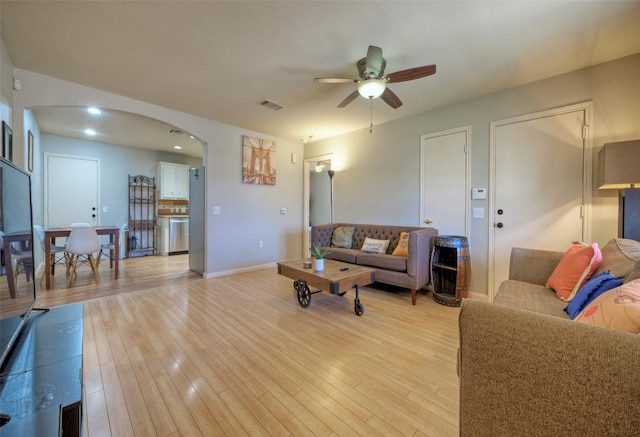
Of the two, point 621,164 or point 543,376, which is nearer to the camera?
point 543,376

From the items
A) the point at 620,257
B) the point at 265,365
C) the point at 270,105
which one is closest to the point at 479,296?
the point at 620,257

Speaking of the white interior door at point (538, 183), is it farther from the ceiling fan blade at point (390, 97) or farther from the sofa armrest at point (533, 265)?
the ceiling fan blade at point (390, 97)

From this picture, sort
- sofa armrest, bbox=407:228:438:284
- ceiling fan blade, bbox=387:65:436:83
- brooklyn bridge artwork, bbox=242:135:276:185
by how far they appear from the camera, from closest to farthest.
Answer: ceiling fan blade, bbox=387:65:436:83, sofa armrest, bbox=407:228:438:284, brooklyn bridge artwork, bbox=242:135:276:185

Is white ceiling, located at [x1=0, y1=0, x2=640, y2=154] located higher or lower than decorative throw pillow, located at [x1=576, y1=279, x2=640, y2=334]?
higher

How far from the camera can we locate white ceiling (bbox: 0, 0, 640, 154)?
1.89m

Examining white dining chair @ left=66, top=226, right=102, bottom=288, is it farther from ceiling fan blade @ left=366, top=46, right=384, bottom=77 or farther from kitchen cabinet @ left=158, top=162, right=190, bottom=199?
ceiling fan blade @ left=366, top=46, right=384, bottom=77

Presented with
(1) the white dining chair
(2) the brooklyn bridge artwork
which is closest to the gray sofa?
(2) the brooklyn bridge artwork

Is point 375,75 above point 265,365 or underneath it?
above

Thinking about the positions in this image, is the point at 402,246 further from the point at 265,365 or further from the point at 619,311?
the point at 619,311

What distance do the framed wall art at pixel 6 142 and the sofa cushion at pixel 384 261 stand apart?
149 inches

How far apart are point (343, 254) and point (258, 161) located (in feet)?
8.10

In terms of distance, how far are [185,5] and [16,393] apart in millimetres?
2389

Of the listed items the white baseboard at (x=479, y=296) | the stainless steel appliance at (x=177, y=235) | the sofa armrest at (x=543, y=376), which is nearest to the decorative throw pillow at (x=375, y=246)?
the white baseboard at (x=479, y=296)

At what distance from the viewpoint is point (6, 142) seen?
2.26m
